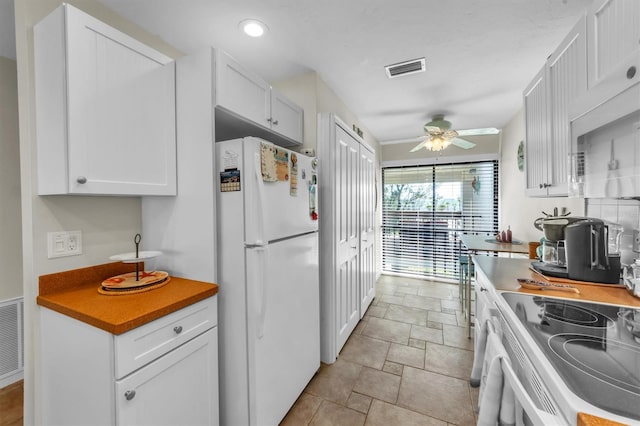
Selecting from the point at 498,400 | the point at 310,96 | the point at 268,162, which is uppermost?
the point at 310,96

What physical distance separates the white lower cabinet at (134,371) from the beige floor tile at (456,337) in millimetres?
2204

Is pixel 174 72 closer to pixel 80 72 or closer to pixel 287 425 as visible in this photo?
pixel 80 72

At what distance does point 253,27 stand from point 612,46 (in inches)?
71.5

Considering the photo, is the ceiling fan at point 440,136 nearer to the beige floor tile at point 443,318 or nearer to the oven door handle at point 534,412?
the beige floor tile at point 443,318

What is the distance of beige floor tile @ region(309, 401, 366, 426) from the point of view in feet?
5.30

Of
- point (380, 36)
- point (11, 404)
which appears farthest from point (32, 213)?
point (380, 36)

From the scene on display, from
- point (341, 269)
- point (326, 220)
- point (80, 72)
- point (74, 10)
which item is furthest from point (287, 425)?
point (74, 10)

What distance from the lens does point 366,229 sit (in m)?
3.23

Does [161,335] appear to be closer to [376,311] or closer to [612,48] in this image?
[612,48]

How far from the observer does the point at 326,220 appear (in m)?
2.18

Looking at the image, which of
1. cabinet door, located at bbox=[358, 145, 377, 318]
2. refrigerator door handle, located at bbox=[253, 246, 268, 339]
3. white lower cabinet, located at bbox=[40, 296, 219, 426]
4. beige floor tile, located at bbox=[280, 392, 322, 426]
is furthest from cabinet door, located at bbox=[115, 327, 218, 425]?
cabinet door, located at bbox=[358, 145, 377, 318]

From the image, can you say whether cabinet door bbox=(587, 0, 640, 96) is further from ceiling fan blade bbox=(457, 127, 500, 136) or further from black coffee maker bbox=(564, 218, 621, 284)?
ceiling fan blade bbox=(457, 127, 500, 136)

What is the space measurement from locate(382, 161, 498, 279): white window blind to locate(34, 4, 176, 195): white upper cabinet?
13.3 ft

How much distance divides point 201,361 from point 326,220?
130 cm
